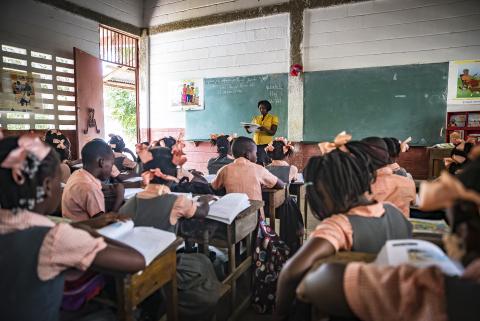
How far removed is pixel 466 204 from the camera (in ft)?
2.07

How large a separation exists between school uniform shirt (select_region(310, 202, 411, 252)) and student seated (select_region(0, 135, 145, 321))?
0.69 metres

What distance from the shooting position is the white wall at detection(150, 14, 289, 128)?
5.50 metres

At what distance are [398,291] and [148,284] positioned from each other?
864 millimetres

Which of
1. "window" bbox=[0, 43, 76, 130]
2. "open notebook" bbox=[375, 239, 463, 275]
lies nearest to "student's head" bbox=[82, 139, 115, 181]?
"open notebook" bbox=[375, 239, 463, 275]

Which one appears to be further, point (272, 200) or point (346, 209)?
point (272, 200)

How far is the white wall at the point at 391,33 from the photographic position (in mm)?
4336

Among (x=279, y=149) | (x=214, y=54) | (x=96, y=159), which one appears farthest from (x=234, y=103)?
(x=96, y=159)

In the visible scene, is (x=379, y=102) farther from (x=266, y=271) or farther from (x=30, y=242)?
(x=30, y=242)

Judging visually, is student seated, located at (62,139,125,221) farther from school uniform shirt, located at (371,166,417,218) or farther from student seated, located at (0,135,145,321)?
school uniform shirt, located at (371,166,417,218)

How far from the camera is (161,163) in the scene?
1.74 metres

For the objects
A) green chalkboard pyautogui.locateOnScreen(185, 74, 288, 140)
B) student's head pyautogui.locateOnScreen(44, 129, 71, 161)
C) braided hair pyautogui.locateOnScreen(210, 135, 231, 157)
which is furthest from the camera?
green chalkboard pyautogui.locateOnScreen(185, 74, 288, 140)

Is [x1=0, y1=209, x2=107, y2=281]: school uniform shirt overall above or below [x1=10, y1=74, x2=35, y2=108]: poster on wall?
below

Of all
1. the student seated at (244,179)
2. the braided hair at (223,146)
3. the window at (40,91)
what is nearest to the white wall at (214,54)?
the window at (40,91)

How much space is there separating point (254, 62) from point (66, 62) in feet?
10.0
